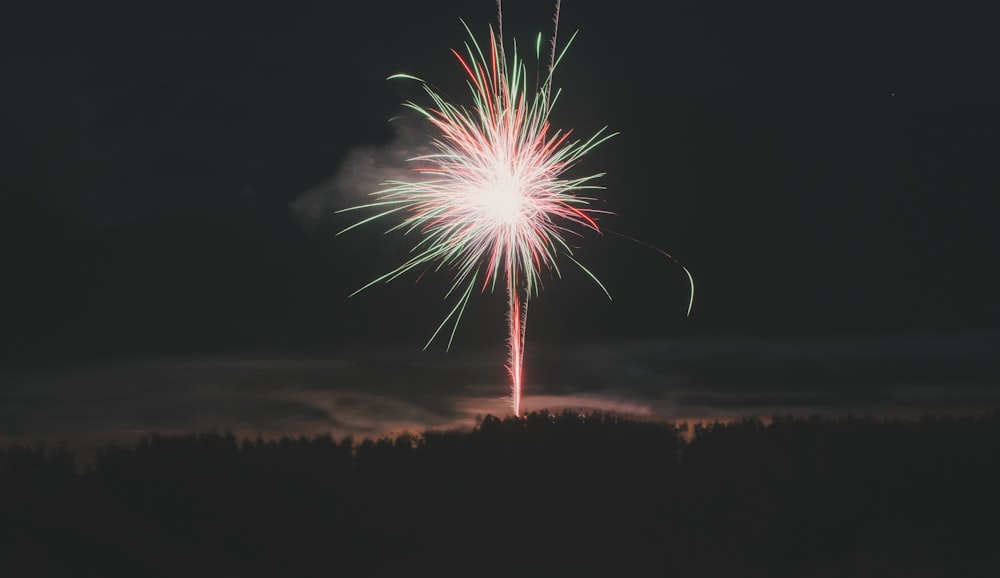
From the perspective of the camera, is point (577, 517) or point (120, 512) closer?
point (120, 512)

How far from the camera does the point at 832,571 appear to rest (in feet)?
137

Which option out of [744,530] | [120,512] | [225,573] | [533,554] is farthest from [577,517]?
[120,512]

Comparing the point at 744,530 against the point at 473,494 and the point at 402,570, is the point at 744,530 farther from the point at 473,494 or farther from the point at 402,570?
the point at 402,570

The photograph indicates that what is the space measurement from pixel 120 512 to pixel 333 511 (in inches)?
385

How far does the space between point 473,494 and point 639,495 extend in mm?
8088

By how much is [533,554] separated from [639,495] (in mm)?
5885

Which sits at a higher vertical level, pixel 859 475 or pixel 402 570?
pixel 859 475

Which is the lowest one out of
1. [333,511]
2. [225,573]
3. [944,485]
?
[225,573]

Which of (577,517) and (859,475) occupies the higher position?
(859,475)

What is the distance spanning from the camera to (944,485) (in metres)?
43.6

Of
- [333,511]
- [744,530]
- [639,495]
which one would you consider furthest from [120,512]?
[744,530]

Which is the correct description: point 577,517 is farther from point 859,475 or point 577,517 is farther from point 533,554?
point 859,475

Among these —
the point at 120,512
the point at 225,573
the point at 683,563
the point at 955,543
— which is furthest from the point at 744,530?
the point at 120,512

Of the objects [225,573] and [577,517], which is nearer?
[225,573]
